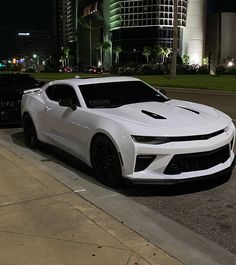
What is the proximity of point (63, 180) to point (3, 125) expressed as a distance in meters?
6.71

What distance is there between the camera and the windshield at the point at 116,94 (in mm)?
7008

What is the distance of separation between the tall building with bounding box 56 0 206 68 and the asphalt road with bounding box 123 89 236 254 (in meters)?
112

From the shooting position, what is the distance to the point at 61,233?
4.48 metres

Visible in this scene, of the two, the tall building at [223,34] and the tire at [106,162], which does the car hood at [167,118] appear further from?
the tall building at [223,34]

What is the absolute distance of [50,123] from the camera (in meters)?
7.89

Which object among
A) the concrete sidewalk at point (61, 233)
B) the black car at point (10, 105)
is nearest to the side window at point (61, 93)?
the concrete sidewalk at point (61, 233)

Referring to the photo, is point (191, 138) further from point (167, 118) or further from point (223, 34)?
point (223, 34)

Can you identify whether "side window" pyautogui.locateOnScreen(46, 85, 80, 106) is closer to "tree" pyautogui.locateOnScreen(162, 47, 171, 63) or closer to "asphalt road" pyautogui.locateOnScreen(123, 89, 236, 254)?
"asphalt road" pyautogui.locateOnScreen(123, 89, 236, 254)

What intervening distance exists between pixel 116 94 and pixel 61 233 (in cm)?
319

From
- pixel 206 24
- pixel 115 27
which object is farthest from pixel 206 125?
pixel 206 24

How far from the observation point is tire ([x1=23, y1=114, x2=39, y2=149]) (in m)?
8.85

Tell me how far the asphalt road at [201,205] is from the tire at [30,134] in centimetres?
321

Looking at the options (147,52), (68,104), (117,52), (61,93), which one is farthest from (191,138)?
(117,52)

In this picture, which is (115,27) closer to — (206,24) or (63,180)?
(206,24)
